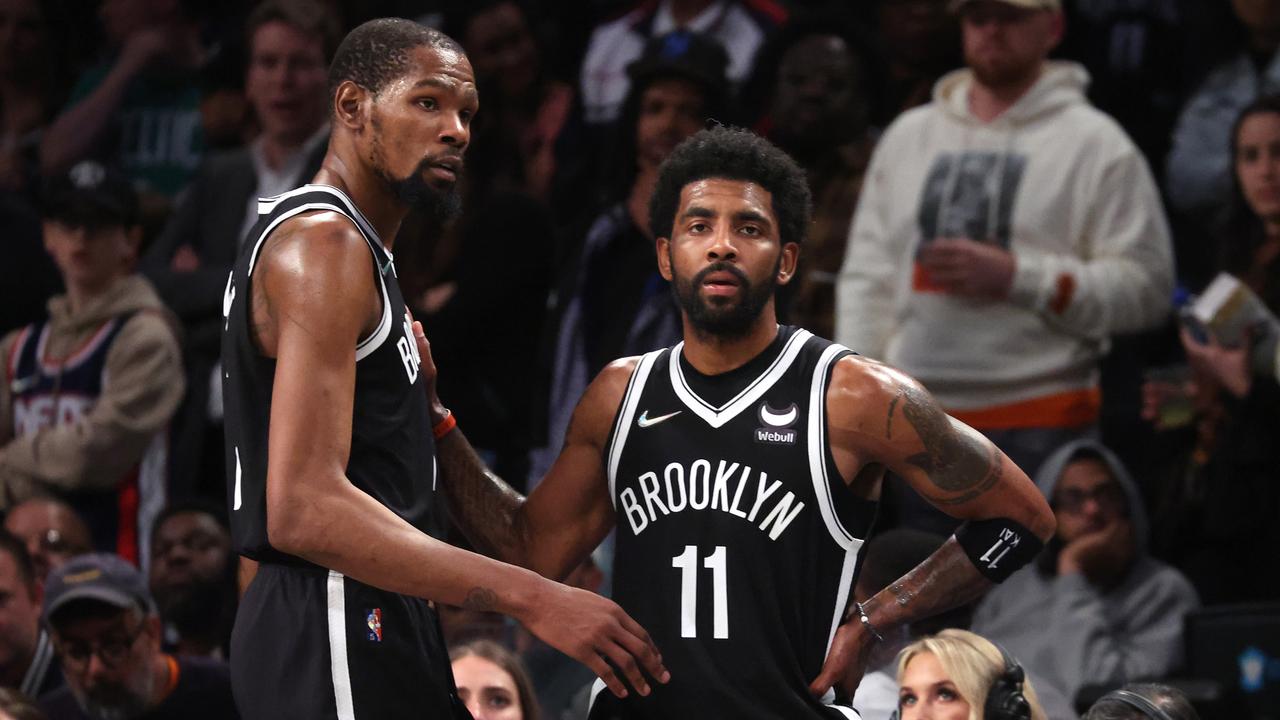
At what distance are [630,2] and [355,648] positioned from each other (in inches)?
228

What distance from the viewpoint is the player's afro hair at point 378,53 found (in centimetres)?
388

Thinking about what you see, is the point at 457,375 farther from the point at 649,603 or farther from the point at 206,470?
the point at 649,603

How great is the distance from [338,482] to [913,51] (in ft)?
16.1

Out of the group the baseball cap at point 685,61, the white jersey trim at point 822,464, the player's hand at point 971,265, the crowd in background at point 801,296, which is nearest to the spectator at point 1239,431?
the crowd in background at point 801,296

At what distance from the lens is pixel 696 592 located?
410 cm

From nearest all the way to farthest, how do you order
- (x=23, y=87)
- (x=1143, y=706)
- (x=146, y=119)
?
(x=1143, y=706) < (x=146, y=119) < (x=23, y=87)

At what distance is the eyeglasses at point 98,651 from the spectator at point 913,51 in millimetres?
3702

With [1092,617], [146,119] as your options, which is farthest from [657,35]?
[1092,617]

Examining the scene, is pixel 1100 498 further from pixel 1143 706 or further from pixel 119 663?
pixel 119 663

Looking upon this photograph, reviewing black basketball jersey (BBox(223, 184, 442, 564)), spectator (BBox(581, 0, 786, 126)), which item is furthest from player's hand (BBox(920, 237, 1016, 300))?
black basketball jersey (BBox(223, 184, 442, 564))

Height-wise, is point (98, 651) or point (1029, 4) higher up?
point (1029, 4)

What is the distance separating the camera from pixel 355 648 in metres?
3.73

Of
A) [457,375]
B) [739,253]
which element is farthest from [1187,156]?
[739,253]

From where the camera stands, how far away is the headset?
5.08 meters
